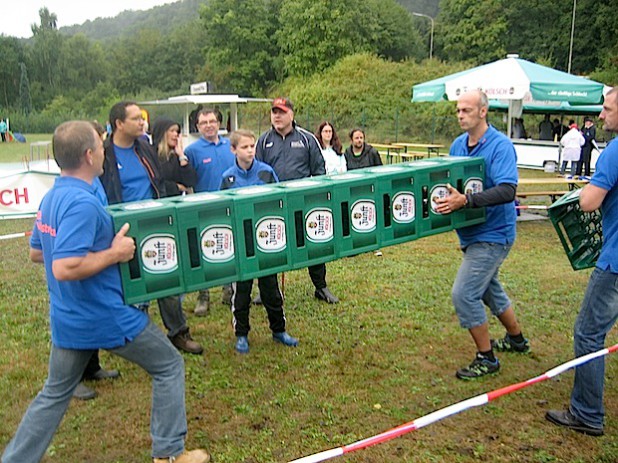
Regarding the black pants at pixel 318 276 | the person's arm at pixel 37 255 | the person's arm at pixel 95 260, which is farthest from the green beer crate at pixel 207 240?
the black pants at pixel 318 276

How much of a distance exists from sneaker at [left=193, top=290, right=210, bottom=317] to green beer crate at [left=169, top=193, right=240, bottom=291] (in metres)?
2.72

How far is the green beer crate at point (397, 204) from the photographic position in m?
4.14

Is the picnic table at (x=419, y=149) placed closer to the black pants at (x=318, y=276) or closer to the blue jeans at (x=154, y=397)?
the black pants at (x=318, y=276)

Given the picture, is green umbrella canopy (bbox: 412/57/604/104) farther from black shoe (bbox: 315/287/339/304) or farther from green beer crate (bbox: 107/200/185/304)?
green beer crate (bbox: 107/200/185/304)

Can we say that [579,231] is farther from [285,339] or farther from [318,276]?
[318,276]

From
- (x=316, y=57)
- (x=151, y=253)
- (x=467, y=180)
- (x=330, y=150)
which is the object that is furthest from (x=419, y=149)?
(x=316, y=57)

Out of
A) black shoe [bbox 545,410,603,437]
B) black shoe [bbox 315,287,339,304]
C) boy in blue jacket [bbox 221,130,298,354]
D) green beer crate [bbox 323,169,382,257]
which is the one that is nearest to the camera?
black shoe [bbox 545,410,603,437]

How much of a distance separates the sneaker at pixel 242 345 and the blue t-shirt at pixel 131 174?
1.47 m

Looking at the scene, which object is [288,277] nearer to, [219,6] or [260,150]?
[260,150]

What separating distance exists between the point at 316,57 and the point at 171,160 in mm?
60286

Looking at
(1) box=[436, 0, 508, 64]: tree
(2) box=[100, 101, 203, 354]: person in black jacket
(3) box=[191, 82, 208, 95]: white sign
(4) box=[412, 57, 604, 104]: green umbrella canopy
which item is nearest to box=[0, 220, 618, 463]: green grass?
(2) box=[100, 101, 203, 354]: person in black jacket

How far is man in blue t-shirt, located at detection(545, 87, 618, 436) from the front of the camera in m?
3.46

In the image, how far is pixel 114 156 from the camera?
4.75 meters

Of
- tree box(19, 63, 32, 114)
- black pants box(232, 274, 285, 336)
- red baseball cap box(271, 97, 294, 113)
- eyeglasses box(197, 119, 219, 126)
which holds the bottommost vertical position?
black pants box(232, 274, 285, 336)
